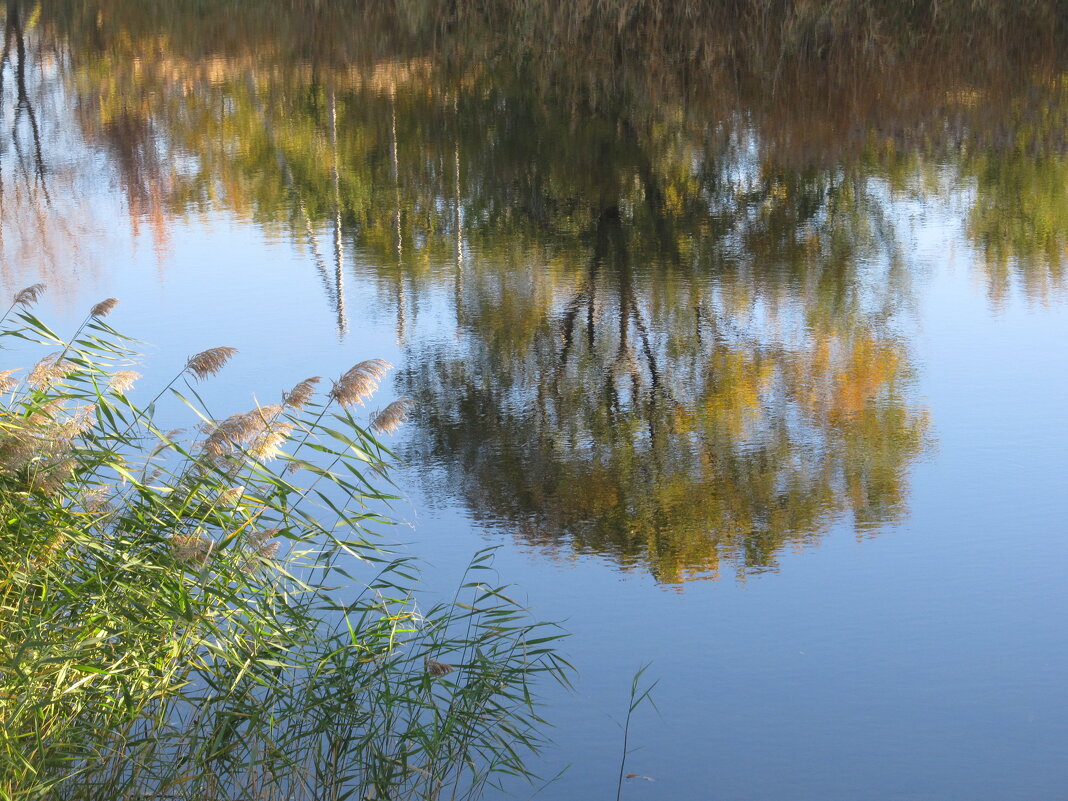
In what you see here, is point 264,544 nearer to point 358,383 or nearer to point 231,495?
point 231,495

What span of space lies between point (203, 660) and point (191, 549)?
449mm

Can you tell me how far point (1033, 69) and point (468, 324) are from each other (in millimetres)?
8951

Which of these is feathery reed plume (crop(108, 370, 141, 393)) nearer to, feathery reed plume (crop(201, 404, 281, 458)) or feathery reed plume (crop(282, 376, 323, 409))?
feathery reed plume (crop(201, 404, 281, 458))

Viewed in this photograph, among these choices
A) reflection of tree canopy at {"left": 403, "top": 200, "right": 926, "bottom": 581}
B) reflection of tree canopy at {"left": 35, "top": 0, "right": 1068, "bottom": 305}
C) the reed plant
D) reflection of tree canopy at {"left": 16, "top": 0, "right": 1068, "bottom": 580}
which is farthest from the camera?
reflection of tree canopy at {"left": 35, "top": 0, "right": 1068, "bottom": 305}

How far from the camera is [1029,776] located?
332 centimetres

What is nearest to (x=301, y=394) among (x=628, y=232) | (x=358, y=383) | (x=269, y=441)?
(x=269, y=441)

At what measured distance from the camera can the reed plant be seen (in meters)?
3.07

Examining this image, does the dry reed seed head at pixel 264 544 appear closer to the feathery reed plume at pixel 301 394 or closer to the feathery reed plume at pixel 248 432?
the feathery reed plume at pixel 248 432

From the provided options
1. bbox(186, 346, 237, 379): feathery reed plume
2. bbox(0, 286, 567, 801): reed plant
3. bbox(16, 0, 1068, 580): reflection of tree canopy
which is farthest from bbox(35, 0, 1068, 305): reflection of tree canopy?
bbox(186, 346, 237, 379): feathery reed plume

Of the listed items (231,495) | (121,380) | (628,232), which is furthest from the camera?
(628,232)

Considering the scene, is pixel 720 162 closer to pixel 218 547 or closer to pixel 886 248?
pixel 886 248

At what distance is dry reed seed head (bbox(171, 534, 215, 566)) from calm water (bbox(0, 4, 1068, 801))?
1108 millimetres

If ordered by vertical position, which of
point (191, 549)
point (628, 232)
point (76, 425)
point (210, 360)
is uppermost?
point (210, 360)

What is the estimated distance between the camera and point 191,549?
10.4 feet
